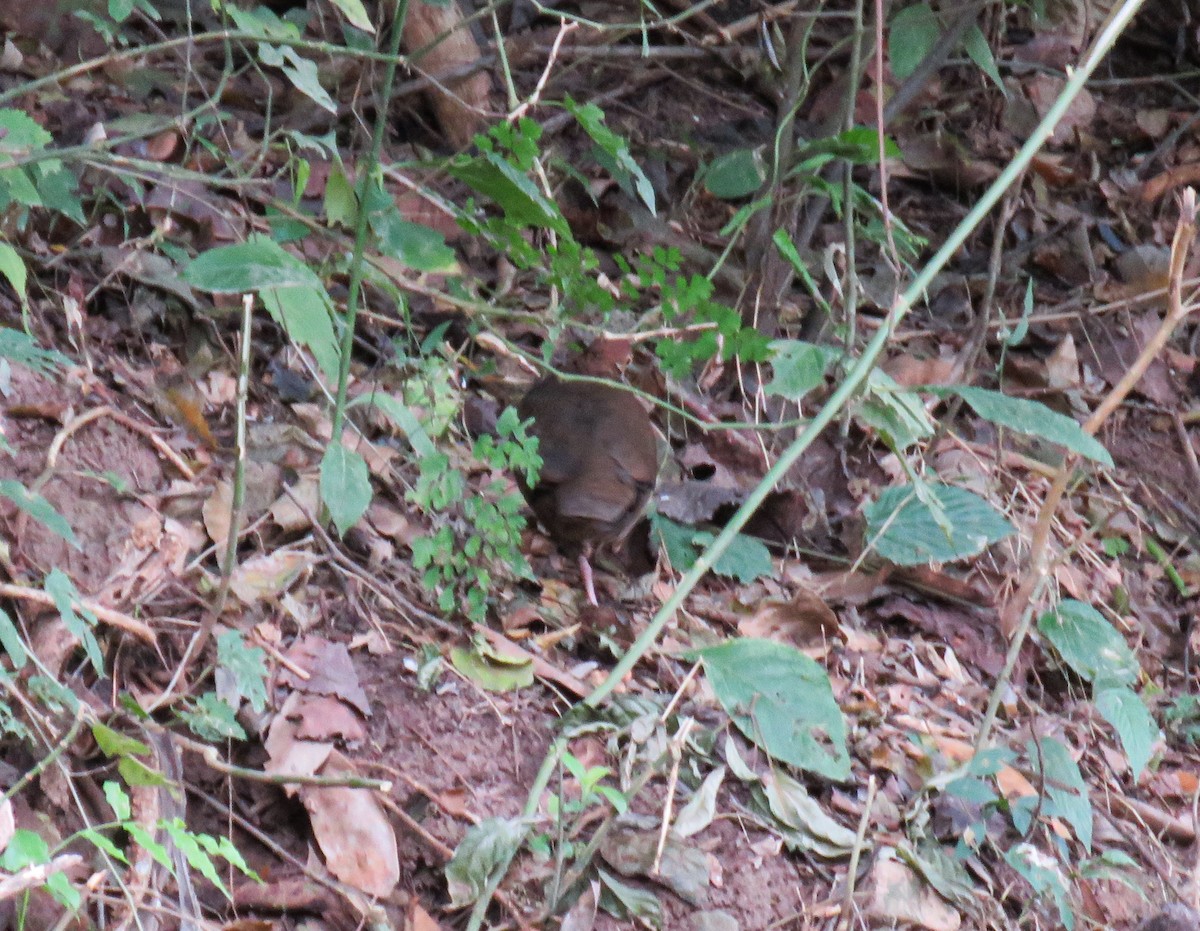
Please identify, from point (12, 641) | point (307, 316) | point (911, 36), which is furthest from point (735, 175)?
point (12, 641)

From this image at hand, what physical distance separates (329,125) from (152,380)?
1.16 meters

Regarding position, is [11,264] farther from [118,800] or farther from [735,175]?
[735,175]

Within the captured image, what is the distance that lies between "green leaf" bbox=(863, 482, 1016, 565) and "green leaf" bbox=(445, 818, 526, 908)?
1164 millimetres

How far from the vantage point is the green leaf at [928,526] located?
2604 millimetres

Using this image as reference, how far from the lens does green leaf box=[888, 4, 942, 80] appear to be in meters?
3.02

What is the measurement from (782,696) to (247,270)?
109cm

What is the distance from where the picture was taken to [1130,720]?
8.00 feet

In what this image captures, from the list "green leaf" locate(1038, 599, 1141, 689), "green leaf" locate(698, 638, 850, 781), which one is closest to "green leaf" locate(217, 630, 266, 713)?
"green leaf" locate(698, 638, 850, 781)

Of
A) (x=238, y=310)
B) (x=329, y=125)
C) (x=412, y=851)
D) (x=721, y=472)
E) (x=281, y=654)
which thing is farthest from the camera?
(x=329, y=125)

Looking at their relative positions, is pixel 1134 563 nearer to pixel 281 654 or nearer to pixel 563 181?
pixel 563 181

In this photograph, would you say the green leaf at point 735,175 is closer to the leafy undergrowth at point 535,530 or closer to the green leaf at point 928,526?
the leafy undergrowth at point 535,530

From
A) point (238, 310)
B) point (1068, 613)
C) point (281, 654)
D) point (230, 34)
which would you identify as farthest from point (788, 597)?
point (230, 34)

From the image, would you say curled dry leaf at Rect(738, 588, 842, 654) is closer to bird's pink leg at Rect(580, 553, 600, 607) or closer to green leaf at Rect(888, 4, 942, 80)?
bird's pink leg at Rect(580, 553, 600, 607)

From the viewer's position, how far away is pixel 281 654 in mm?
2176
